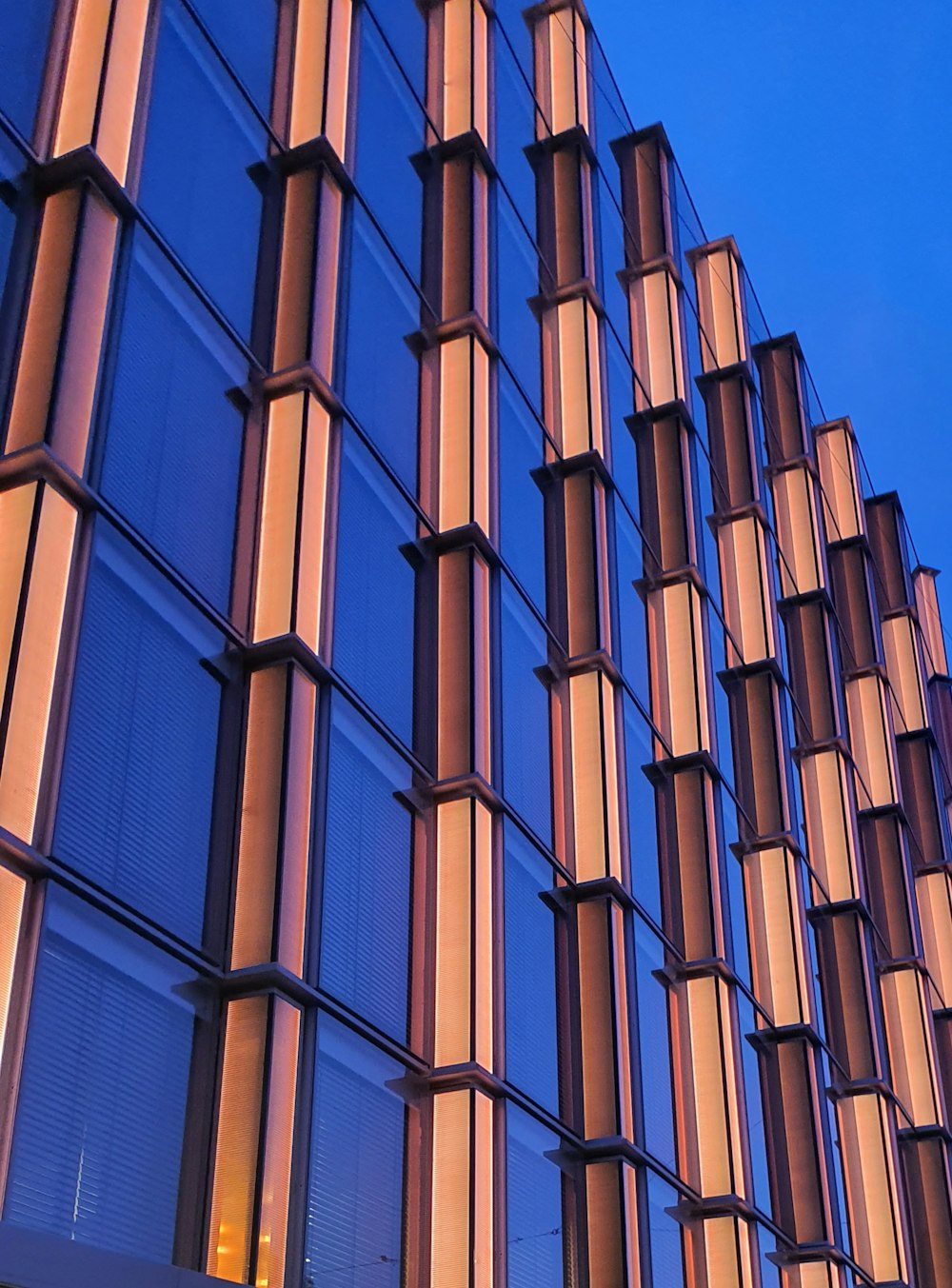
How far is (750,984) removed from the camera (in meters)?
21.1

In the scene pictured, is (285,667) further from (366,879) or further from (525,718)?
(525,718)

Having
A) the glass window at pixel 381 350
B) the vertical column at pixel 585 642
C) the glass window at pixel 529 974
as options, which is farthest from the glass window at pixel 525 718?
the glass window at pixel 381 350

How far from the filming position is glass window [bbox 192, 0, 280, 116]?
577 inches

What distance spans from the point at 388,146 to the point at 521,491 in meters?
3.89

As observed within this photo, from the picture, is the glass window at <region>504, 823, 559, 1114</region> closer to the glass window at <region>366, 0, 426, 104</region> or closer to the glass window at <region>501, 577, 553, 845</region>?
the glass window at <region>501, 577, 553, 845</region>

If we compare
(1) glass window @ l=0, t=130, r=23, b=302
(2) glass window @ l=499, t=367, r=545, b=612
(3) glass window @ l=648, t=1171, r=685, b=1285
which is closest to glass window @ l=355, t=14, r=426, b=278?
(2) glass window @ l=499, t=367, r=545, b=612

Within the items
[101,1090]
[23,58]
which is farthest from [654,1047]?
A: [23,58]

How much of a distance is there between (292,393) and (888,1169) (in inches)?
570

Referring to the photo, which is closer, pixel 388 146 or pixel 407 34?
pixel 388 146

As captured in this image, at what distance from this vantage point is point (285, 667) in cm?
1202

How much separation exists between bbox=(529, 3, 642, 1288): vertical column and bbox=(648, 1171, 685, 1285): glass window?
1.13 metres

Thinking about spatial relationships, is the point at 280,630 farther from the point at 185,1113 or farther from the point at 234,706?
the point at 185,1113

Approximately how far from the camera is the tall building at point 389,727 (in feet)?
A: 33.0

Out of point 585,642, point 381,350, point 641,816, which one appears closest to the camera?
point 381,350
